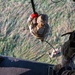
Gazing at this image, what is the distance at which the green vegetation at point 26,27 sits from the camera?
3865 millimetres

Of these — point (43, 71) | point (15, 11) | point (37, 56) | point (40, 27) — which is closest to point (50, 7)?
point (15, 11)

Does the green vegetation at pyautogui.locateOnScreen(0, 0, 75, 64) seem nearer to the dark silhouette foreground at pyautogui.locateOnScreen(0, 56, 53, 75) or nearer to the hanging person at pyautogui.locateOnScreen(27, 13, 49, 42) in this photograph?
the dark silhouette foreground at pyautogui.locateOnScreen(0, 56, 53, 75)

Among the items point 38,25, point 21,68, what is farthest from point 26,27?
point 38,25

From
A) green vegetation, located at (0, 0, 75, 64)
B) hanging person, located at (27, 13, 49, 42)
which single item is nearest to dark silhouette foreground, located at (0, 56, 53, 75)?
green vegetation, located at (0, 0, 75, 64)

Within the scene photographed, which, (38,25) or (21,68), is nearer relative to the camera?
(38,25)

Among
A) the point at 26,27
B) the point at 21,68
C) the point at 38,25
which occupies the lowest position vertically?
the point at 21,68

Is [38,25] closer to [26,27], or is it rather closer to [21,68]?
[21,68]

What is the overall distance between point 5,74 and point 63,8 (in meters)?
2.30

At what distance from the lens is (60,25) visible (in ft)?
13.5

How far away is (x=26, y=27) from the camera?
374 cm

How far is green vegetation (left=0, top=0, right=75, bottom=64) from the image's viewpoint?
3865 millimetres

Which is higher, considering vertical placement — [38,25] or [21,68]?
[38,25]

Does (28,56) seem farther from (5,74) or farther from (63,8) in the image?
(5,74)

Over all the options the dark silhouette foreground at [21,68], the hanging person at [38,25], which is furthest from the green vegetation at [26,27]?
the hanging person at [38,25]
